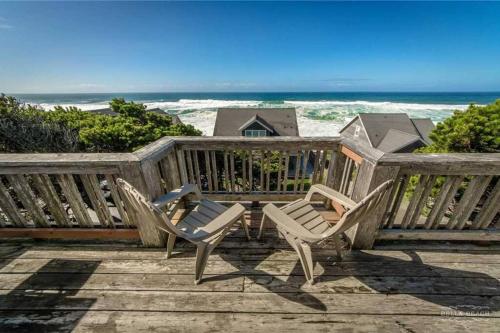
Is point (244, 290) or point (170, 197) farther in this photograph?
point (170, 197)

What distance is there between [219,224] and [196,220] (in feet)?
0.98

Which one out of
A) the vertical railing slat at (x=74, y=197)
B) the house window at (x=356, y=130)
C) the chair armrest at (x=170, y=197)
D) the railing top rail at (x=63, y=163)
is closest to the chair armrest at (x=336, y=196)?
the chair armrest at (x=170, y=197)

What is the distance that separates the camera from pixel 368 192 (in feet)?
7.09

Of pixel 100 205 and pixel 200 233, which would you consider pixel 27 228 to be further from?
pixel 200 233

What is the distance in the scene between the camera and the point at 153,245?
2480 mm

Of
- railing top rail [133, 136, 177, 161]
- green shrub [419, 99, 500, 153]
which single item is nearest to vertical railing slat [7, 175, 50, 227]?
railing top rail [133, 136, 177, 161]

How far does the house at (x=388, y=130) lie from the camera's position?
58.1 feet

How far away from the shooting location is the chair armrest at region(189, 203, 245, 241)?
6.29 feet

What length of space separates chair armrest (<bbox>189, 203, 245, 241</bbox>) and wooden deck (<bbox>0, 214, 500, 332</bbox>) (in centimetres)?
47

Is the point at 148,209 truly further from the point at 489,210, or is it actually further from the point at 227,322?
the point at 489,210

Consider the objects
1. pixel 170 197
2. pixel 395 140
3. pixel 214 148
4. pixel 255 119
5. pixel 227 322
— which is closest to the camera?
pixel 227 322

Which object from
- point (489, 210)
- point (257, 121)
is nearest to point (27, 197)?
point (489, 210)

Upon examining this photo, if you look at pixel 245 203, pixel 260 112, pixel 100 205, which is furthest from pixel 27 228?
pixel 260 112

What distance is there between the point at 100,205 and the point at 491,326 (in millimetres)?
3530
